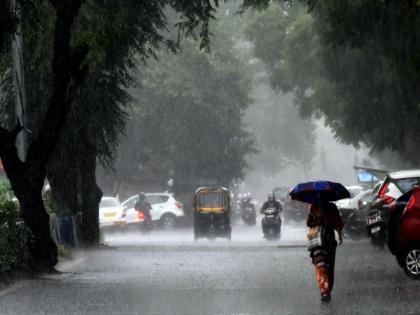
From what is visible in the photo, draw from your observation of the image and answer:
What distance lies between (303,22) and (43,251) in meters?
27.2

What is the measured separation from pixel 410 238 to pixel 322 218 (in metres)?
2.49

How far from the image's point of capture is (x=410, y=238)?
1847 centimetres

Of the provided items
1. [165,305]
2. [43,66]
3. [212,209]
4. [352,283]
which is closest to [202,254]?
→ [43,66]

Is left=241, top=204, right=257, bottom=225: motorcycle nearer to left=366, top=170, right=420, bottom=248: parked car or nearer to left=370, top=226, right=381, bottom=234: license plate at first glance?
left=366, top=170, right=420, bottom=248: parked car

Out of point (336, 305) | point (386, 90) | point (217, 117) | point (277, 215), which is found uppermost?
point (217, 117)

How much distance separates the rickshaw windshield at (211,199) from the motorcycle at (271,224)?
12.5 ft

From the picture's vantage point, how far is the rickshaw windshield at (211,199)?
43.8 metres

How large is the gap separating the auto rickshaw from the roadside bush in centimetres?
2148

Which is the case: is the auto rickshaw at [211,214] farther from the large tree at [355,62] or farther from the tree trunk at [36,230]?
the tree trunk at [36,230]

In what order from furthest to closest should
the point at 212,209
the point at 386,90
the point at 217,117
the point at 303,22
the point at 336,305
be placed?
the point at 217,117
the point at 303,22
the point at 212,209
the point at 386,90
the point at 336,305

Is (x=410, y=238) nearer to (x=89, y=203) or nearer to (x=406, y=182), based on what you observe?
(x=406, y=182)

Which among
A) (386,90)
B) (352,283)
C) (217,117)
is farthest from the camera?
(217,117)

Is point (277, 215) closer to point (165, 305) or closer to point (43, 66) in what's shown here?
point (43, 66)

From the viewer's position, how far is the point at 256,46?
5600cm
